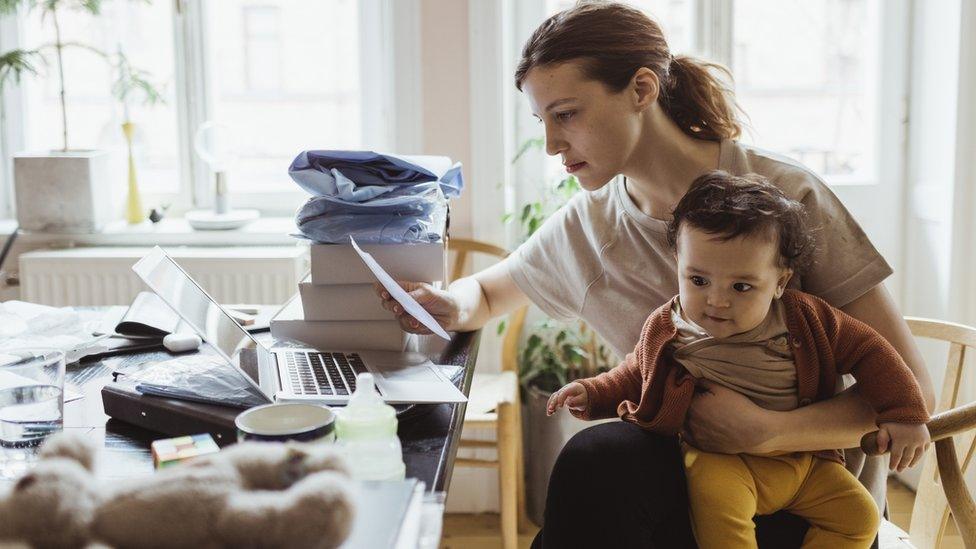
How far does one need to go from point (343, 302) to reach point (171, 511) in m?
0.87

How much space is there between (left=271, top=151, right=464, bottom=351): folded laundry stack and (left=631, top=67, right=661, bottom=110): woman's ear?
34 cm

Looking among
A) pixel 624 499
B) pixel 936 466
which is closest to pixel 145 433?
pixel 624 499

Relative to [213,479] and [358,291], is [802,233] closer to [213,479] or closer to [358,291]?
[358,291]

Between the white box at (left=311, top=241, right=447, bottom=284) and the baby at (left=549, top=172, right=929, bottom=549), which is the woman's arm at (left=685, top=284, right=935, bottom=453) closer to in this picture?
the baby at (left=549, top=172, right=929, bottom=549)

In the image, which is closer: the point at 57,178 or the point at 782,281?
the point at 782,281

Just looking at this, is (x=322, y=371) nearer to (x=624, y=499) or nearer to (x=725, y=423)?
(x=624, y=499)

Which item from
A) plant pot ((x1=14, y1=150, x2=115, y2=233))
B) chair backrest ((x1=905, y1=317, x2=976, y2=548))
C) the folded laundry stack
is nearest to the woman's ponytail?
the folded laundry stack

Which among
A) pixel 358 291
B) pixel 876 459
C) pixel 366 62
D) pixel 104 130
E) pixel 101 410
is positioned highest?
pixel 366 62

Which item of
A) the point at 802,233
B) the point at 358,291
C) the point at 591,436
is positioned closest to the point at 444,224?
Answer: the point at 358,291

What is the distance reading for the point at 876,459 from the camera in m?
1.52

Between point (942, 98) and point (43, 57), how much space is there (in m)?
2.61

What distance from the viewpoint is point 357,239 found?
1526mm

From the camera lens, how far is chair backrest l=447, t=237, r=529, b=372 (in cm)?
276

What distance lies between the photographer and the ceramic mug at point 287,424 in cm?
95
